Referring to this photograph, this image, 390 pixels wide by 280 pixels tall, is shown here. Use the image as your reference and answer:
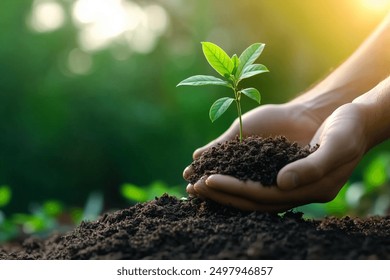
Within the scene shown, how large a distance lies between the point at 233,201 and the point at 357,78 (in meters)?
1.04

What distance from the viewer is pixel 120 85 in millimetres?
4715

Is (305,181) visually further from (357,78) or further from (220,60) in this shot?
(357,78)

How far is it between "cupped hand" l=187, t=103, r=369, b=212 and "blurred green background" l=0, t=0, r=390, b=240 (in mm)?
2864

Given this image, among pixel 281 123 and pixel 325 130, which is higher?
pixel 281 123

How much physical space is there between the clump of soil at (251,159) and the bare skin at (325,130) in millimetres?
43

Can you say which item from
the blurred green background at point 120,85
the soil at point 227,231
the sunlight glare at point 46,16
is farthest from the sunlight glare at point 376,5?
the sunlight glare at point 46,16

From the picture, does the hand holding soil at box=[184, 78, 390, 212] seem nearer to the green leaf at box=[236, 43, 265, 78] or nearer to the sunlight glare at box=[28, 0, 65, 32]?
the green leaf at box=[236, 43, 265, 78]

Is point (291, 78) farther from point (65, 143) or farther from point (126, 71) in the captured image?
point (65, 143)

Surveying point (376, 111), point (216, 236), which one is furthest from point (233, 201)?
point (376, 111)

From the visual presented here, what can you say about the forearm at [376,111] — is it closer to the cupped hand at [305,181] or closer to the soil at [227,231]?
the cupped hand at [305,181]

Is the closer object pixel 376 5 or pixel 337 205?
pixel 337 205

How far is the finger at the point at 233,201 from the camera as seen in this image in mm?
1500

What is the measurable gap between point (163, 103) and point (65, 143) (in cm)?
97
